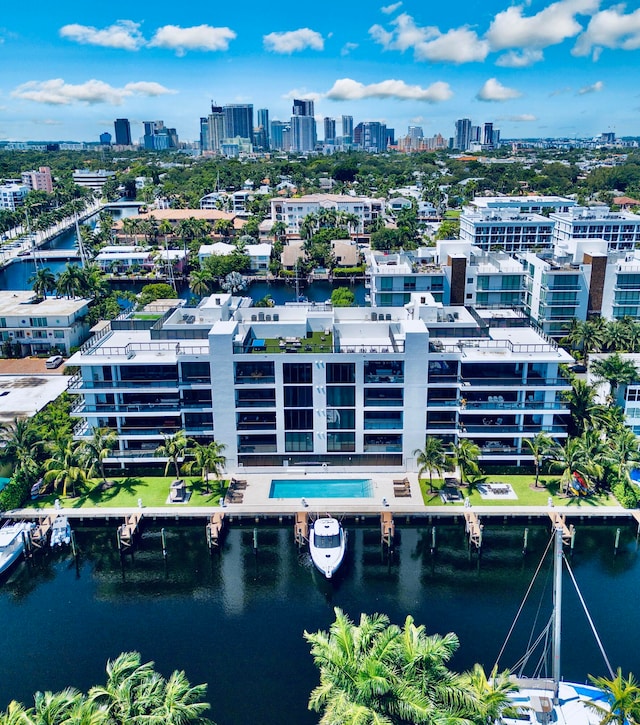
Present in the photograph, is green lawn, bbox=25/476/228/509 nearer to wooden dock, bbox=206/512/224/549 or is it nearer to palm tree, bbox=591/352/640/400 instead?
wooden dock, bbox=206/512/224/549

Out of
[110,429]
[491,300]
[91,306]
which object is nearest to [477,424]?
[110,429]

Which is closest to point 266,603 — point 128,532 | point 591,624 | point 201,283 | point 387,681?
point 128,532

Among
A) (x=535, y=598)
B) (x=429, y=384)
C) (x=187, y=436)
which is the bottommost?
(x=535, y=598)

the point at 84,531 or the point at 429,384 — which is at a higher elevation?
the point at 429,384

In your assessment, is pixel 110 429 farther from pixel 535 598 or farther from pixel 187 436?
pixel 535 598

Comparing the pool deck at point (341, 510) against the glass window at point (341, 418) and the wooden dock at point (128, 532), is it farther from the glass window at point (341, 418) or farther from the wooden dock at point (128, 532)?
the glass window at point (341, 418)

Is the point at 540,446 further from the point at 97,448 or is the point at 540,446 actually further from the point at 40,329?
Result: the point at 40,329

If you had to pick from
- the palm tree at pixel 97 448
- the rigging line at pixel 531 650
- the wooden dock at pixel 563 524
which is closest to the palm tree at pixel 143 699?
the rigging line at pixel 531 650
